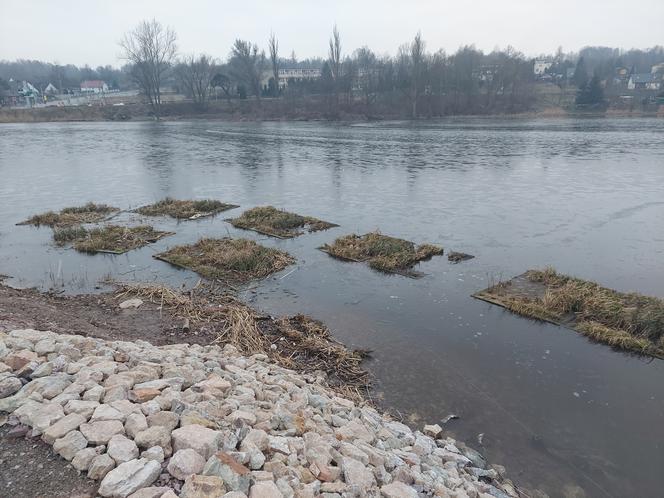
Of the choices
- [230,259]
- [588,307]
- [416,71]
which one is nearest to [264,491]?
[588,307]

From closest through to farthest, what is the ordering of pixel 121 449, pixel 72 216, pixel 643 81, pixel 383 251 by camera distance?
pixel 121 449, pixel 383 251, pixel 72 216, pixel 643 81

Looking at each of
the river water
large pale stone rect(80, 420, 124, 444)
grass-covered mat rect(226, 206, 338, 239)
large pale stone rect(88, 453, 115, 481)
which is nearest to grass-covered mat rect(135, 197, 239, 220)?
the river water

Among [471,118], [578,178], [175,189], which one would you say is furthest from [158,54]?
[578,178]

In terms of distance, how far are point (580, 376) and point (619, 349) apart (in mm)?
1392

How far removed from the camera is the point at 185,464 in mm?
3582

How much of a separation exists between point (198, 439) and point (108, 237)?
38.5 feet

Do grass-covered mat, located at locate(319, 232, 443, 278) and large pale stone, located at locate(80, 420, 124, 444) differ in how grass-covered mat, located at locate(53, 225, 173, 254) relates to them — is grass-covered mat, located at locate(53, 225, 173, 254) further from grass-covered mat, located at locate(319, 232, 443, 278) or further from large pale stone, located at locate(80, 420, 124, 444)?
large pale stone, located at locate(80, 420, 124, 444)

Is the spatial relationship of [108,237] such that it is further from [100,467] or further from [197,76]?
[197,76]

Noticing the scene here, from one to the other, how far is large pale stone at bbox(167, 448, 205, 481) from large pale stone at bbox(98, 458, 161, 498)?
113 mm

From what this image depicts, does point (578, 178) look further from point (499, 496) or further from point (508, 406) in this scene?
point (499, 496)

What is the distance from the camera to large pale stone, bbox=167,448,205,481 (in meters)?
3.54

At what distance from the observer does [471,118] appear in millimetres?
68000

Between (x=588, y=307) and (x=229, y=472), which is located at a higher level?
(x=229, y=472)

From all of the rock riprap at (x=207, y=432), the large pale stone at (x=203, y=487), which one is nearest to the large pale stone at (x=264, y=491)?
the rock riprap at (x=207, y=432)
